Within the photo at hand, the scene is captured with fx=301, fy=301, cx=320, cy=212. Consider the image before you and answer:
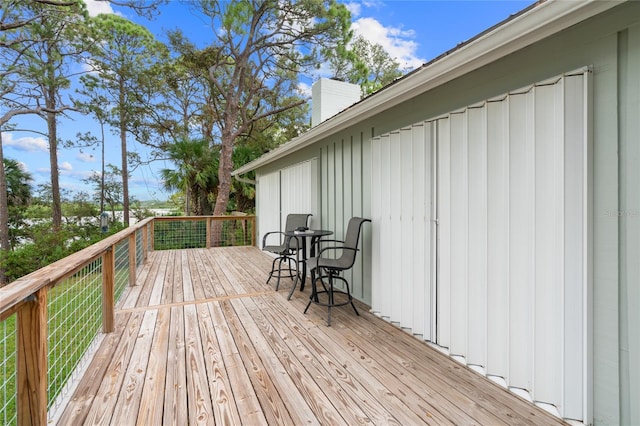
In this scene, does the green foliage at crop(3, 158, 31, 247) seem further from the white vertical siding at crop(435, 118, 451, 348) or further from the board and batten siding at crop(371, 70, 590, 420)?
the white vertical siding at crop(435, 118, 451, 348)

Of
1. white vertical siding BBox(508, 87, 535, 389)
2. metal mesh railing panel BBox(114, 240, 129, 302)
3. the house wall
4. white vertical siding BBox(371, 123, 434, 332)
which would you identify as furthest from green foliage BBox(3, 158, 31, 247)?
the house wall

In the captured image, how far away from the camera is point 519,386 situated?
1.99 metres

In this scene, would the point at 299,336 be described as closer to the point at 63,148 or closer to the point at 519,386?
the point at 519,386

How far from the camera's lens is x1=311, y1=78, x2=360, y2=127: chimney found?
6.07 m

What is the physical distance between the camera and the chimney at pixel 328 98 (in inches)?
239

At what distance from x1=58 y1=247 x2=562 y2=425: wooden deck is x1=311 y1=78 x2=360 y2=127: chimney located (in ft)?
13.3

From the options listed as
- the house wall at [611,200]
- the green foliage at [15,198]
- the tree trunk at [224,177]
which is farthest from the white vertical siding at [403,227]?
the green foliage at [15,198]

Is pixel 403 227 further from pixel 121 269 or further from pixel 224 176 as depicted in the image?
pixel 224 176

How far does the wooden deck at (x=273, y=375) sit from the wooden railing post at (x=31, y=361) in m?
0.36

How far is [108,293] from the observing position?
117 inches

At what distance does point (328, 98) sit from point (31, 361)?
5.79 metres

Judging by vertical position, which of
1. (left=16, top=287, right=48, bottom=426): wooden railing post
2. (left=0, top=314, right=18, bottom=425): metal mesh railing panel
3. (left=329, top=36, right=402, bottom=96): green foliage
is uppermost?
(left=329, top=36, right=402, bottom=96): green foliage

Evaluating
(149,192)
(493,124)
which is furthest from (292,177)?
(149,192)

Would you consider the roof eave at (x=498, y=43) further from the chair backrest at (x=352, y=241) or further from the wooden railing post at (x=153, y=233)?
the wooden railing post at (x=153, y=233)
